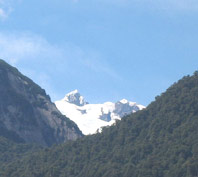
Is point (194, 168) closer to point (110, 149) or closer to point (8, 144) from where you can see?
point (110, 149)

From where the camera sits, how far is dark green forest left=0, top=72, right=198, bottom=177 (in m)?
127

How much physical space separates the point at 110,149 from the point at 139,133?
8616mm

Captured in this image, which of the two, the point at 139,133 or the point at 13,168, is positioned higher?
the point at 139,133

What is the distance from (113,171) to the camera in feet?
424

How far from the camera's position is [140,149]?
139 m

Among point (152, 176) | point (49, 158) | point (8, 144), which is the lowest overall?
point (152, 176)

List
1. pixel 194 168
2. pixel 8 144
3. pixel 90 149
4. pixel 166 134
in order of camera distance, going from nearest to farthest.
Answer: pixel 194 168 → pixel 166 134 → pixel 90 149 → pixel 8 144

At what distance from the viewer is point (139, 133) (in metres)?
152

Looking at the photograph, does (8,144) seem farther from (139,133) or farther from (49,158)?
(139,133)

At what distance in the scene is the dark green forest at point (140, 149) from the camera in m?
127

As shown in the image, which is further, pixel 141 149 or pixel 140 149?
pixel 140 149

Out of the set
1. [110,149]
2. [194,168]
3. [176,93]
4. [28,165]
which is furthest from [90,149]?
[194,168]

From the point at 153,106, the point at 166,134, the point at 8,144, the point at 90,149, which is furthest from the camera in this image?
the point at 8,144

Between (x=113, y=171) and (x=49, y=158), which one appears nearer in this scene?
(x=113, y=171)
